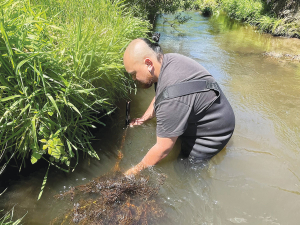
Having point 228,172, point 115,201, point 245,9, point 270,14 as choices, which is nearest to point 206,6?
point 245,9

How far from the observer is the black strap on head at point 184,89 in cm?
165

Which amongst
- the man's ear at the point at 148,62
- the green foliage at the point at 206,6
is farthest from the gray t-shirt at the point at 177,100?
the green foliage at the point at 206,6

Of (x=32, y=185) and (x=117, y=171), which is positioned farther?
(x=117, y=171)

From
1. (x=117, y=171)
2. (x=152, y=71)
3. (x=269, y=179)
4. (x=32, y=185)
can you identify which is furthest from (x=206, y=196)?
(x=32, y=185)

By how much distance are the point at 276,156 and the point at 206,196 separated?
116cm

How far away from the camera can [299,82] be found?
4449 mm

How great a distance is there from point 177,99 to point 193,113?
273 millimetres

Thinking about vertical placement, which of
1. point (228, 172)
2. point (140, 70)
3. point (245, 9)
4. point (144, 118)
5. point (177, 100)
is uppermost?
point (245, 9)

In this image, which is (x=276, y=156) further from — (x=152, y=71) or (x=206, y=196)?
(x=152, y=71)

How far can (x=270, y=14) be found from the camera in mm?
10055

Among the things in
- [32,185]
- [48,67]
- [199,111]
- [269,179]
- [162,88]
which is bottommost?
[269,179]

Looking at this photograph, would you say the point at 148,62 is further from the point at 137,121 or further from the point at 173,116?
the point at 137,121

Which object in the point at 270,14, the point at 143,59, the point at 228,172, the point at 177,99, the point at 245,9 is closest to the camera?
the point at 177,99

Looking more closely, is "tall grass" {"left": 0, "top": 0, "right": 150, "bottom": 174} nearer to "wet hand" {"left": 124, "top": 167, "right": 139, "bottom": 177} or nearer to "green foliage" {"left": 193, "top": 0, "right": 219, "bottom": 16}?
"wet hand" {"left": 124, "top": 167, "right": 139, "bottom": 177}
